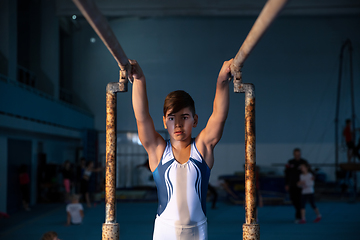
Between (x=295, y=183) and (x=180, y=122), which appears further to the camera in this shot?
(x=295, y=183)

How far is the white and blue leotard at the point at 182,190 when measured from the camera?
81.0 inches

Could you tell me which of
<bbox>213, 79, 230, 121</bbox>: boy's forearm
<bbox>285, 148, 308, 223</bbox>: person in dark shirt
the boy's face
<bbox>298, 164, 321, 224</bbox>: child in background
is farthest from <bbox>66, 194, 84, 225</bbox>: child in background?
<bbox>213, 79, 230, 121</bbox>: boy's forearm

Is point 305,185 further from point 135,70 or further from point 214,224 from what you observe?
point 135,70

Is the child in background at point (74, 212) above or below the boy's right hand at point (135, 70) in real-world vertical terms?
below

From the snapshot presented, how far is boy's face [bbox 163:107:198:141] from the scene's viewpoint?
7.07 feet

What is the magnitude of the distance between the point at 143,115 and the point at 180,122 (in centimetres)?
25

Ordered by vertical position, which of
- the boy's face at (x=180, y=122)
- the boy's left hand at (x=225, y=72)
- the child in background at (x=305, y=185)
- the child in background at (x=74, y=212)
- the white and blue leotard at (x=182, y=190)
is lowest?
the child in background at (x=74, y=212)

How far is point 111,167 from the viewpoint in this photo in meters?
2.05

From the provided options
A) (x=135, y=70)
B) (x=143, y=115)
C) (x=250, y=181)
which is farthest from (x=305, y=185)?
(x=135, y=70)

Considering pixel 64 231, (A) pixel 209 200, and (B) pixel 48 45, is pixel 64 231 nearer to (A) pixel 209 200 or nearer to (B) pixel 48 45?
(A) pixel 209 200

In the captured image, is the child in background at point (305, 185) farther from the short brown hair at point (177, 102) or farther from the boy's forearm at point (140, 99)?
the boy's forearm at point (140, 99)

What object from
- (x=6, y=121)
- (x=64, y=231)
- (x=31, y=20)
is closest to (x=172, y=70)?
(x=31, y=20)

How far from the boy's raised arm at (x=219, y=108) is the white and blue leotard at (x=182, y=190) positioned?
145 millimetres

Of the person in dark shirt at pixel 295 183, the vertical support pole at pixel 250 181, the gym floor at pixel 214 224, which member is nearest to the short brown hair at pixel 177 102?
the vertical support pole at pixel 250 181
